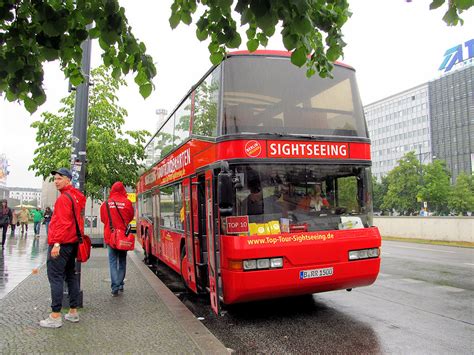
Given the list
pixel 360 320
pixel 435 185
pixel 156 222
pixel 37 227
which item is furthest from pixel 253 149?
pixel 435 185

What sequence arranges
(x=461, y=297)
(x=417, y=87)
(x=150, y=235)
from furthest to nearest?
(x=417, y=87), (x=150, y=235), (x=461, y=297)

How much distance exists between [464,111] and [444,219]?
275ft

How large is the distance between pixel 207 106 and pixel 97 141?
10.5 meters

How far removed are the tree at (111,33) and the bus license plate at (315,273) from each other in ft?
10.1

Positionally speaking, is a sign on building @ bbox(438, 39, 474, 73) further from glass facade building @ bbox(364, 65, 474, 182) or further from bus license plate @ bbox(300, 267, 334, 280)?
bus license plate @ bbox(300, 267, 334, 280)

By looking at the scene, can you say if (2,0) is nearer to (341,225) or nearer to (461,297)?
(341,225)

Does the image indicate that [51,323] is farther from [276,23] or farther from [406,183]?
[406,183]

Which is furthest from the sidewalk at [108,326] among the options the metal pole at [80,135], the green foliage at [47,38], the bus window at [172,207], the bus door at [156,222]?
the bus door at [156,222]

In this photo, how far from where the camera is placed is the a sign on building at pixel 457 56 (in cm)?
8931

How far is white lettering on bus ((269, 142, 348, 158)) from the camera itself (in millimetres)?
6277

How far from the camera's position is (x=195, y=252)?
24.4ft

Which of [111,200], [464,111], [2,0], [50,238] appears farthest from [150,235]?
[464,111]

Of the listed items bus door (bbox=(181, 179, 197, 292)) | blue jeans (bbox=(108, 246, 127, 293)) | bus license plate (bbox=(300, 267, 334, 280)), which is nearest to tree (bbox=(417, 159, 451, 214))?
bus door (bbox=(181, 179, 197, 292))

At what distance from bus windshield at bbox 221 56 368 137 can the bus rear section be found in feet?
1.94
